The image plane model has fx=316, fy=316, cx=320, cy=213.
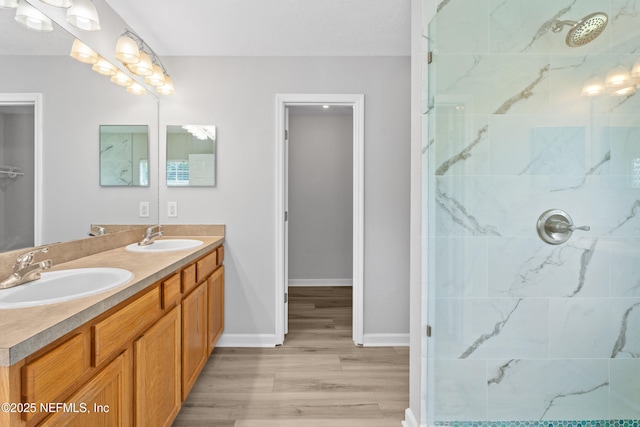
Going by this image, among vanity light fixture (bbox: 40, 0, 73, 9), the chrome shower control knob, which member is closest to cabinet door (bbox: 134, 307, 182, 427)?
vanity light fixture (bbox: 40, 0, 73, 9)

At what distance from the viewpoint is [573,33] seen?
4.31 feet

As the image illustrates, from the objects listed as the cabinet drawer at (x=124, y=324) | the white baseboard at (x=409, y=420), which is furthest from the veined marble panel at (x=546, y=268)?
the cabinet drawer at (x=124, y=324)

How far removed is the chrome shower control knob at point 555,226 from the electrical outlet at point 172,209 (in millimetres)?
2399

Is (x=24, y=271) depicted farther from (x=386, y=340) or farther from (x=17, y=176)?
(x=386, y=340)

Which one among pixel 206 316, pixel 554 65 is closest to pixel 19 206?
pixel 206 316

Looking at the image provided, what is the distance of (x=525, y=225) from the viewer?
142 centimetres

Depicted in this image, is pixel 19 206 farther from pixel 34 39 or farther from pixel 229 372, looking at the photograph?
pixel 229 372

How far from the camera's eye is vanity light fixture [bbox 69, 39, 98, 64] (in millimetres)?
1587

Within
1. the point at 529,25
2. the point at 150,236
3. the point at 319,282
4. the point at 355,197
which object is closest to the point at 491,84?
the point at 529,25

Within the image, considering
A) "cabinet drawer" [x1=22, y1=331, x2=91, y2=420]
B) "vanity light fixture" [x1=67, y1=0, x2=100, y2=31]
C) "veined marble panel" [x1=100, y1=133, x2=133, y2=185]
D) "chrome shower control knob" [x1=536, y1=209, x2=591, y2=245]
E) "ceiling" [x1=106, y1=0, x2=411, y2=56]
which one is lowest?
"cabinet drawer" [x1=22, y1=331, x2=91, y2=420]

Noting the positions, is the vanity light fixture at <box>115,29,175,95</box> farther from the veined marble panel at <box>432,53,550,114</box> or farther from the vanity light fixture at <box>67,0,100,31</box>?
the veined marble panel at <box>432,53,550,114</box>

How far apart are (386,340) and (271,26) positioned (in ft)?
8.20

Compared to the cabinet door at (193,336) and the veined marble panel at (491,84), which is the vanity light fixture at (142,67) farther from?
the veined marble panel at (491,84)

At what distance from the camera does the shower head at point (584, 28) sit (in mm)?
1260
